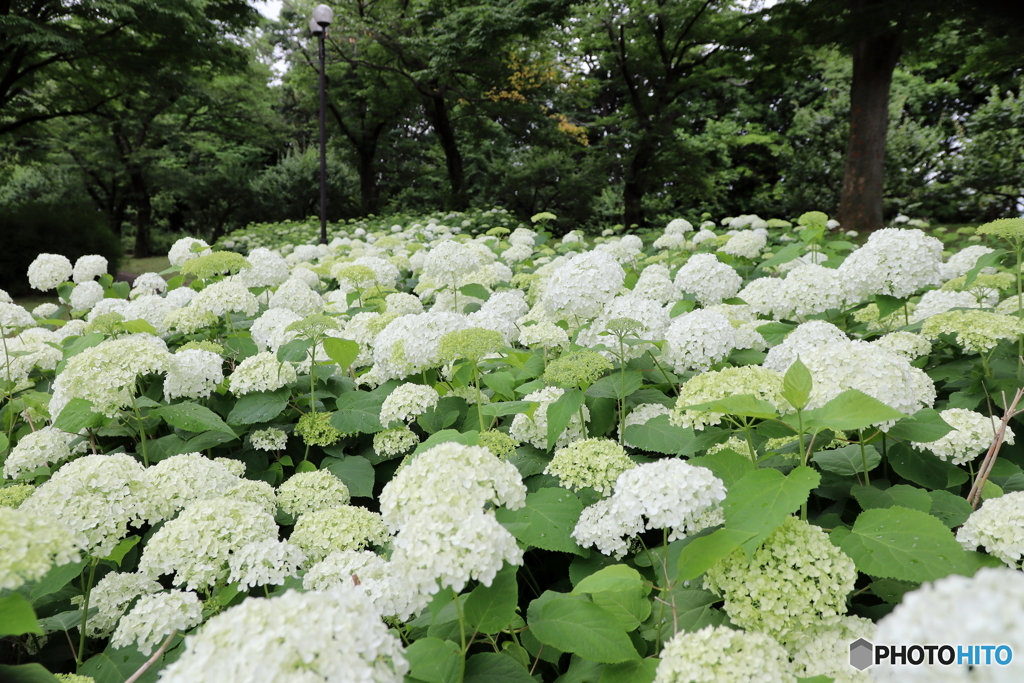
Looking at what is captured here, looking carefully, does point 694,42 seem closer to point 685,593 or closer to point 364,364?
point 364,364

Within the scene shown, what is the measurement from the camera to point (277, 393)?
2.47 m

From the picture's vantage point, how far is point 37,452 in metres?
2.18

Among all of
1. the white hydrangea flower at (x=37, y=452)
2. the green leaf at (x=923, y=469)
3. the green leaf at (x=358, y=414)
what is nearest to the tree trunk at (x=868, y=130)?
the green leaf at (x=923, y=469)

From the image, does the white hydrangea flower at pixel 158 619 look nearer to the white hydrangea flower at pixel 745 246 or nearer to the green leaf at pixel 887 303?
the green leaf at pixel 887 303

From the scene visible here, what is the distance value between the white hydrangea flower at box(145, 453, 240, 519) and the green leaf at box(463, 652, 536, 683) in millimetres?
861

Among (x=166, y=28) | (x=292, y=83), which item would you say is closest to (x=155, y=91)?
(x=166, y=28)

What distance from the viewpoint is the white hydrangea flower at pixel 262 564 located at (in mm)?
1306

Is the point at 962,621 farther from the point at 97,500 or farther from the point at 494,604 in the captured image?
the point at 97,500

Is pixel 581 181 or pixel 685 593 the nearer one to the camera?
pixel 685 593

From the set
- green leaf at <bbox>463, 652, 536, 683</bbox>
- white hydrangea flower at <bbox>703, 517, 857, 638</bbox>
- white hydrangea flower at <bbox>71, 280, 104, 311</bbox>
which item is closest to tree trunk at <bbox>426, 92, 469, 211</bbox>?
white hydrangea flower at <bbox>71, 280, 104, 311</bbox>

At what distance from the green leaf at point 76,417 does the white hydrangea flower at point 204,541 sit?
99 centimetres

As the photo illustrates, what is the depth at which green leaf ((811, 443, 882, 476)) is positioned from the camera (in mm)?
1600

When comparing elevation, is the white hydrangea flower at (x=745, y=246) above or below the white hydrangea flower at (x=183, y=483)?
above

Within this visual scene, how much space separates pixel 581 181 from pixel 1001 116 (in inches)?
443
